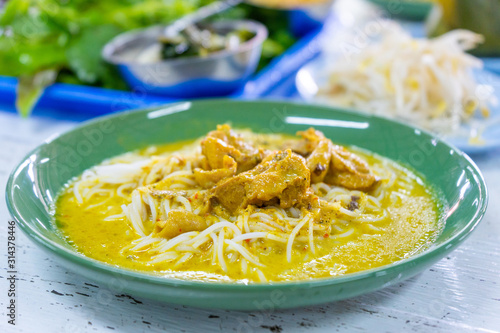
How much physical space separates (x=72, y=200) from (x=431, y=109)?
4.14 meters

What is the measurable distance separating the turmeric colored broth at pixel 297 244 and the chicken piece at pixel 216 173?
0.55m

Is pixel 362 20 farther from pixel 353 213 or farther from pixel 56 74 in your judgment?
pixel 353 213

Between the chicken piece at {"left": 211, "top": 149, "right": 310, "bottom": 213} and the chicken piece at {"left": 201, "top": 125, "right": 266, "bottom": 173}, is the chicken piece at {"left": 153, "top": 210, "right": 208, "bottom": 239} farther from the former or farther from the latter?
the chicken piece at {"left": 201, "top": 125, "right": 266, "bottom": 173}

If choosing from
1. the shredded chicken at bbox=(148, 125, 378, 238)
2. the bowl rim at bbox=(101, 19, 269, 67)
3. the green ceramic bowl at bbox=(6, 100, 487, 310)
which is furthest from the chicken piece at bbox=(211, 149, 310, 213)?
the bowl rim at bbox=(101, 19, 269, 67)

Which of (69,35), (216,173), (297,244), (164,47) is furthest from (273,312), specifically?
(69,35)

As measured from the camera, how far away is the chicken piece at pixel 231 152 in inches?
144

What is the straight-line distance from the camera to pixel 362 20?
1027cm

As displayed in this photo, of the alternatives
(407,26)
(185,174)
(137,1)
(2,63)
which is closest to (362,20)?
(407,26)

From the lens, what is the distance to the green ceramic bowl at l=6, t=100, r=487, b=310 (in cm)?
242

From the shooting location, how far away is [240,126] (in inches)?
187

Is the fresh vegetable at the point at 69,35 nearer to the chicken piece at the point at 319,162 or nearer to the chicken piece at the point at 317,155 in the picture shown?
the chicken piece at the point at 317,155

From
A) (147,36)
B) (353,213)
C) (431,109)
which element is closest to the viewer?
(353,213)

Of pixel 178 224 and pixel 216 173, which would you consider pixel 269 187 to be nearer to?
pixel 216 173

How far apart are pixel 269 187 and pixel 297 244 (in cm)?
41
